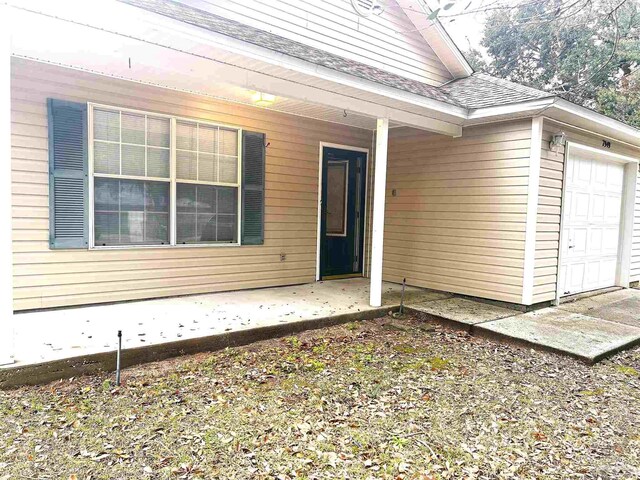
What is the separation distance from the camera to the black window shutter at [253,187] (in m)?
5.73

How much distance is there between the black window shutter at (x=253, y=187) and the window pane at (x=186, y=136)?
0.70 metres

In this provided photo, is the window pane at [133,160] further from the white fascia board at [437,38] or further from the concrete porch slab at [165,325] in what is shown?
the white fascia board at [437,38]

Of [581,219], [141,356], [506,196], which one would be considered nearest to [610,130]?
[581,219]

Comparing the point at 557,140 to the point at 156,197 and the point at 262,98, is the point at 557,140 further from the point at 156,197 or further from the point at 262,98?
the point at 156,197

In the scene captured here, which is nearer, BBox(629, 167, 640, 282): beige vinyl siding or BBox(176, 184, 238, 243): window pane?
BBox(176, 184, 238, 243): window pane

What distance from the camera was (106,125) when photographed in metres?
4.63

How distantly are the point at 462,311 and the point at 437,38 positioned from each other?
15.5ft

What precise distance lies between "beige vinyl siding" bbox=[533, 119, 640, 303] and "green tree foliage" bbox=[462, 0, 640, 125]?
28.7ft

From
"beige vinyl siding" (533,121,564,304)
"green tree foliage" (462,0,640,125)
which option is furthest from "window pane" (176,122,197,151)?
"green tree foliage" (462,0,640,125)

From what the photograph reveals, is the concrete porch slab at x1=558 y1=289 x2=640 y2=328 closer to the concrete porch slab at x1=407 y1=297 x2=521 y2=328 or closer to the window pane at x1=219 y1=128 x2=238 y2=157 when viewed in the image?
the concrete porch slab at x1=407 y1=297 x2=521 y2=328

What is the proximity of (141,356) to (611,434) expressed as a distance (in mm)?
3470

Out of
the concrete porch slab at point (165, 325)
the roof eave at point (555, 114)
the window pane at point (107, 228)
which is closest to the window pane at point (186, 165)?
the window pane at point (107, 228)

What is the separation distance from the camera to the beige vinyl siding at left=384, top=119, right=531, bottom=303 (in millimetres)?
5562

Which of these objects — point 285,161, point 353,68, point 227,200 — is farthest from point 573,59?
point 227,200
